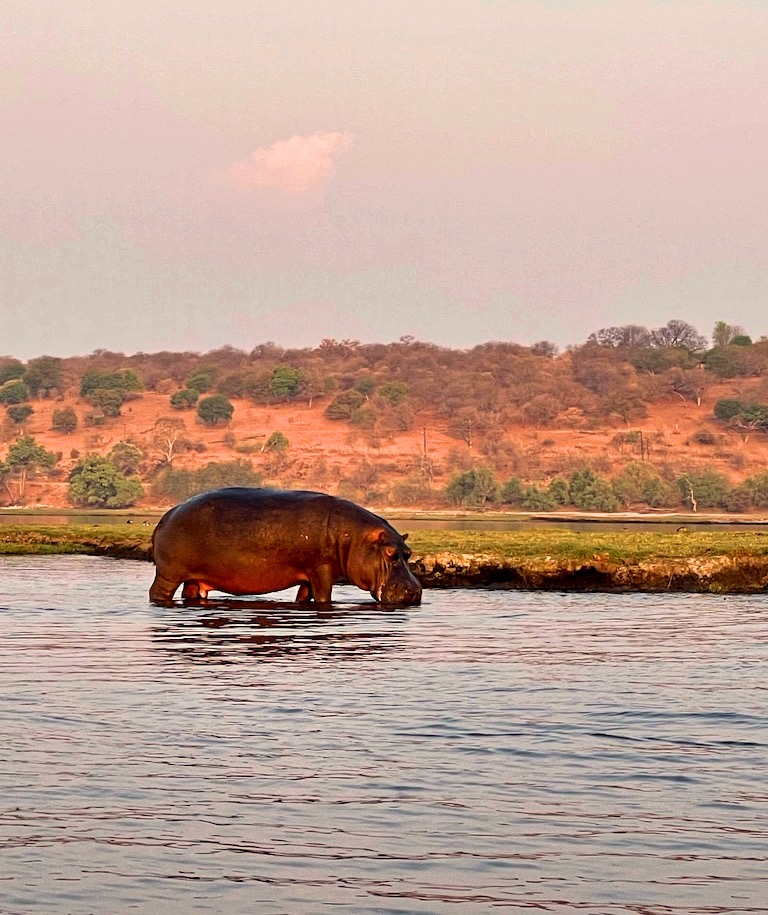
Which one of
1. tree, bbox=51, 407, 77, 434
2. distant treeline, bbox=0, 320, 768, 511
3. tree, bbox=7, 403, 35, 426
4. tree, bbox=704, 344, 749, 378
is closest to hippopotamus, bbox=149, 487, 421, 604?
distant treeline, bbox=0, 320, 768, 511

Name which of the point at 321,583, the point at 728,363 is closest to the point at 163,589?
the point at 321,583

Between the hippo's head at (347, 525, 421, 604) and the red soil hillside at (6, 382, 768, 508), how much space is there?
90.0m

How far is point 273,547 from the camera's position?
22.3 m

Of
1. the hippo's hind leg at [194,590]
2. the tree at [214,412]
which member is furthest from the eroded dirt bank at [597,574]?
the tree at [214,412]

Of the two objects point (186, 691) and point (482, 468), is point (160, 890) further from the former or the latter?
point (482, 468)

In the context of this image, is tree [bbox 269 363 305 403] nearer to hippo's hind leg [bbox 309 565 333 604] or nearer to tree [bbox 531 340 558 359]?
tree [bbox 531 340 558 359]

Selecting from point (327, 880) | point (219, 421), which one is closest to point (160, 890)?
point (327, 880)

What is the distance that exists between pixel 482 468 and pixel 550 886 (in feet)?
358

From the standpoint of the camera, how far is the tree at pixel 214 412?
140 meters

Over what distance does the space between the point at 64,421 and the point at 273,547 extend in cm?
12291

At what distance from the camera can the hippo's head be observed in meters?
22.8

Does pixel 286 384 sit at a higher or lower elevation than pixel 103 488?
higher

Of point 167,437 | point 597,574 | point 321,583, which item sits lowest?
point 597,574

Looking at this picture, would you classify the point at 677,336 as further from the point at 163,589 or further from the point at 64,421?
the point at 163,589
